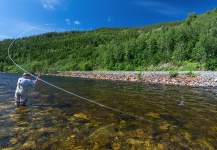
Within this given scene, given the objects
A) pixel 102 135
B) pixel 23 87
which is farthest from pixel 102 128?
pixel 23 87

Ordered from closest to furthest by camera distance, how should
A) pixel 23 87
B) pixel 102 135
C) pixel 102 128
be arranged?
pixel 102 135 → pixel 102 128 → pixel 23 87

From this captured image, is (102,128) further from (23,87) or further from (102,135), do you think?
(23,87)

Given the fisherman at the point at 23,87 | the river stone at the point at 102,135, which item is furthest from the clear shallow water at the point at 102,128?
the fisherman at the point at 23,87

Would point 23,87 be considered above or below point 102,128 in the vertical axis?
above

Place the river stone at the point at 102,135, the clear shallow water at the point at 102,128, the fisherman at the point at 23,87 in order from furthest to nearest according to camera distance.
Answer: the fisherman at the point at 23,87, the river stone at the point at 102,135, the clear shallow water at the point at 102,128

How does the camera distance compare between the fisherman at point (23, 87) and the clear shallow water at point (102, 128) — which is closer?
the clear shallow water at point (102, 128)

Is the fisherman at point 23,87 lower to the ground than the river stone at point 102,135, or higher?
higher

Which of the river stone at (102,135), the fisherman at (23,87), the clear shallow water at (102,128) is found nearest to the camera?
the clear shallow water at (102,128)

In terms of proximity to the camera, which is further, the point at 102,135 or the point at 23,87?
the point at 23,87

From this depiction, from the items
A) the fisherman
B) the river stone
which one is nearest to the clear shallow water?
the river stone

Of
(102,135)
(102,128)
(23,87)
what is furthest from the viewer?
(23,87)

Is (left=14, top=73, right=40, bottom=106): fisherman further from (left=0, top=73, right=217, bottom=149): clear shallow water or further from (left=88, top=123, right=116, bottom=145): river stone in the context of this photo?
(left=88, top=123, right=116, bottom=145): river stone

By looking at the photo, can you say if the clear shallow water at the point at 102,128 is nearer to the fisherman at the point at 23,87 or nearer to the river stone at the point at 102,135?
the river stone at the point at 102,135

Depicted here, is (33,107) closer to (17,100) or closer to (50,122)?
(17,100)
